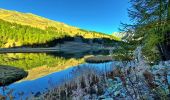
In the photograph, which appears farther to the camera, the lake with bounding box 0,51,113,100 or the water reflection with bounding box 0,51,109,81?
the water reflection with bounding box 0,51,109,81

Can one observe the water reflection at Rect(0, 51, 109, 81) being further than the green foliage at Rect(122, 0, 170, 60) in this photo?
Yes

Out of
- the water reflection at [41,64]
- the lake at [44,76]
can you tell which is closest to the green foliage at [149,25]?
the lake at [44,76]

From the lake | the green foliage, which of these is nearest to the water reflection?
the lake

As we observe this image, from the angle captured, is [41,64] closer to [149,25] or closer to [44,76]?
[44,76]

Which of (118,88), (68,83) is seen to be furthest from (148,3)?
(118,88)

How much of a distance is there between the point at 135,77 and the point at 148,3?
62.0 ft

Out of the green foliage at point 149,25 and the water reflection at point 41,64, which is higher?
the green foliage at point 149,25

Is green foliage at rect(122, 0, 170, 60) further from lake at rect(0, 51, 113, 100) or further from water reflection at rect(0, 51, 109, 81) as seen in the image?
water reflection at rect(0, 51, 109, 81)

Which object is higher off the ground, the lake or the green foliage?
the green foliage

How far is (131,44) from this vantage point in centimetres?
2533

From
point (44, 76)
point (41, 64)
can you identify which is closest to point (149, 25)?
point (44, 76)

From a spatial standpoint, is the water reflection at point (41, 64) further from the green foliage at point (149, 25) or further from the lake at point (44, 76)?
the green foliage at point (149, 25)

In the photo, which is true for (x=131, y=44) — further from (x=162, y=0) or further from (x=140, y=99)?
(x=140, y=99)

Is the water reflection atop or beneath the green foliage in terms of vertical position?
beneath
